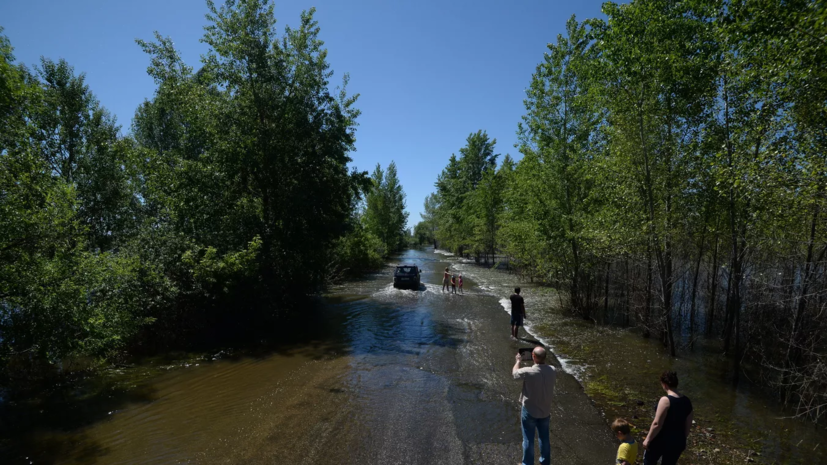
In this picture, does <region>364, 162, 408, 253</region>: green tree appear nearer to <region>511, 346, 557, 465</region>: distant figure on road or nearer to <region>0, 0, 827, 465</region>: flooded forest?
<region>0, 0, 827, 465</region>: flooded forest

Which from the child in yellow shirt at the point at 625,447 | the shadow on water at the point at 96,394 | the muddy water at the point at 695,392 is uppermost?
the child in yellow shirt at the point at 625,447

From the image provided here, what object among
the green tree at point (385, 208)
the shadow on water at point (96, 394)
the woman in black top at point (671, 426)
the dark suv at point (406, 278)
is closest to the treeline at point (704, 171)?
the woman in black top at point (671, 426)

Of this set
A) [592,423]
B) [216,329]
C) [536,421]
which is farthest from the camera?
[216,329]

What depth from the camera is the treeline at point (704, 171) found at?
715cm

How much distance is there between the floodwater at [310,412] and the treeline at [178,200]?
1818mm

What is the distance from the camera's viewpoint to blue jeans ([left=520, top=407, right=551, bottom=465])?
17.4 feet

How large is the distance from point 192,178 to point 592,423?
1568 centimetres

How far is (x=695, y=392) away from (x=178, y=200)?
17834 millimetres

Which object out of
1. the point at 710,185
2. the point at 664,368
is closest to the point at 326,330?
the point at 664,368

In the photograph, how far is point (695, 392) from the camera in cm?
917

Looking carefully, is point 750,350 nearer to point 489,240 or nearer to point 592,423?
point 592,423

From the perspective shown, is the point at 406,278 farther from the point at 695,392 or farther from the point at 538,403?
the point at 538,403

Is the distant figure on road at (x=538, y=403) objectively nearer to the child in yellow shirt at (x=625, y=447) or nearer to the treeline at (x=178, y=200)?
the child in yellow shirt at (x=625, y=447)

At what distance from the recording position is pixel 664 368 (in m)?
10.6
